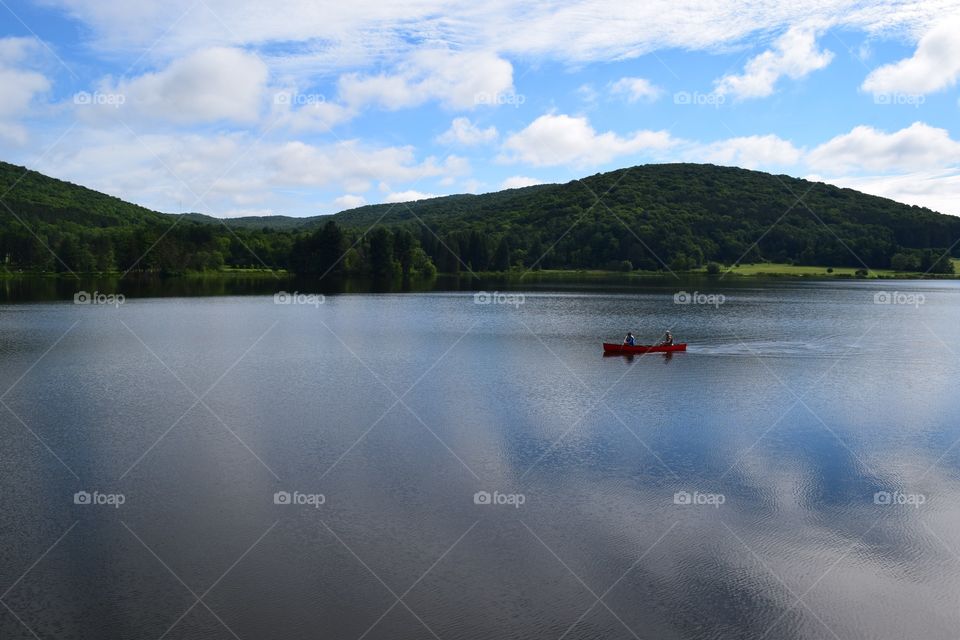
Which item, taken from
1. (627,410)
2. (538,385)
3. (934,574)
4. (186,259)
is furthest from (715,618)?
(186,259)

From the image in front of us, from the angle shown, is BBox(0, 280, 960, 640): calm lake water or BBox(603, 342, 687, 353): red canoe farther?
BBox(603, 342, 687, 353): red canoe

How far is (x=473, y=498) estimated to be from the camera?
20141 millimetres

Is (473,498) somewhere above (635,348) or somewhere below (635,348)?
below

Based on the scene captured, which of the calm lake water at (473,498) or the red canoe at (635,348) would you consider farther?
the red canoe at (635,348)

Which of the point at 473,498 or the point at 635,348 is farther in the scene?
the point at 635,348

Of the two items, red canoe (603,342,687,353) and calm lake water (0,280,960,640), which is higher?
red canoe (603,342,687,353)

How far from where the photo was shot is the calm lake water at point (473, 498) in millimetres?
14336

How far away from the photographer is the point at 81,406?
30.1m

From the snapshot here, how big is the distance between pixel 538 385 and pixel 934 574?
21.7m

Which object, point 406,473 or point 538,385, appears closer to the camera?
point 406,473

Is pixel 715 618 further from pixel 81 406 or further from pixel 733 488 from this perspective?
pixel 81 406

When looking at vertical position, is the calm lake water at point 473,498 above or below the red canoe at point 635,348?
below

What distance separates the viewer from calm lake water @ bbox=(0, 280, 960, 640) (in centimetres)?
1434

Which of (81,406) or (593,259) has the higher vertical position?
(593,259)
